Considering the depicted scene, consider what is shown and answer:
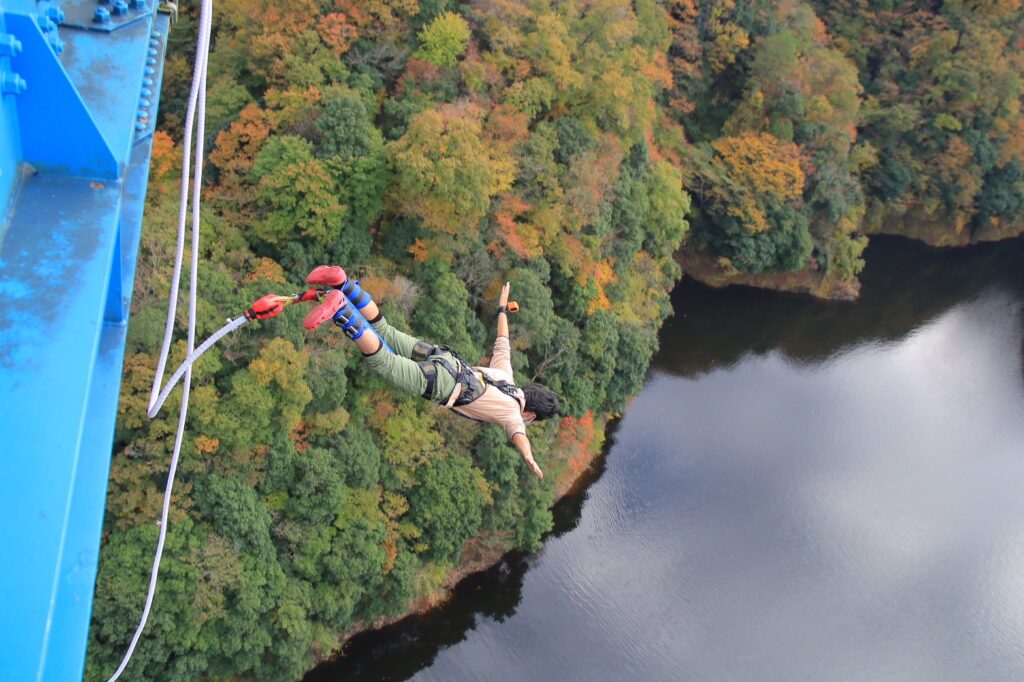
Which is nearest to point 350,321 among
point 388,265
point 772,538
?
point 388,265

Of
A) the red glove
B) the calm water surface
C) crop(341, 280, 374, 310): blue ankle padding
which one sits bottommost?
the calm water surface

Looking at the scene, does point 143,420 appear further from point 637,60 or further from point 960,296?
point 960,296

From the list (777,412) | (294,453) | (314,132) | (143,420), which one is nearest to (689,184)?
(777,412)

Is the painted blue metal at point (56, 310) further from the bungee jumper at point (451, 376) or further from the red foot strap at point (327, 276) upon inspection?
the bungee jumper at point (451, 376)

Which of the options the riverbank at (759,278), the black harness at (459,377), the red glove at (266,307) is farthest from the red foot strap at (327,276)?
the riverbank at (759,278)

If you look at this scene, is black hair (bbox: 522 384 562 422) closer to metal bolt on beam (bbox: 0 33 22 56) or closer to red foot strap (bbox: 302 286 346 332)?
red foot strap (bbox: 302 286 346 332)

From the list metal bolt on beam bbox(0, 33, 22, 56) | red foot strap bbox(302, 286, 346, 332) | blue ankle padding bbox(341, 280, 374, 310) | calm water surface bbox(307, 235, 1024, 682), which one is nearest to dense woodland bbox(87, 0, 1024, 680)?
calm water surface bbox(307, 235, 1024, 682)
